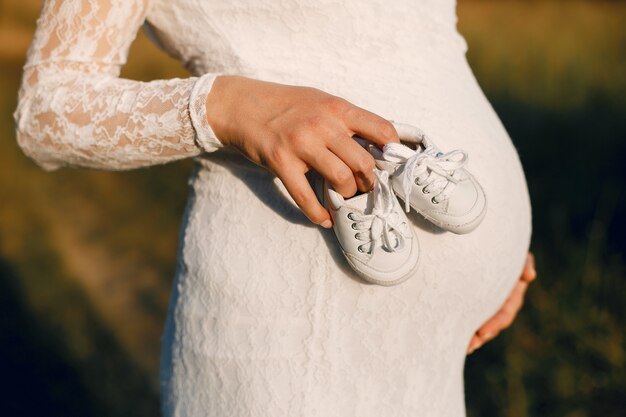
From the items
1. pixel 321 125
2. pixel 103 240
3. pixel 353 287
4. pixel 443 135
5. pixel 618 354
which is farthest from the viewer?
pixel 103 240

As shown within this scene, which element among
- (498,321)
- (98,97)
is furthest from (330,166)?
(498,321)

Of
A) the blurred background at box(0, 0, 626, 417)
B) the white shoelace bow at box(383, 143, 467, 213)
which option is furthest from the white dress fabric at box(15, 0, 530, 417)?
the blurred background at box(0, 0, 626, 417)

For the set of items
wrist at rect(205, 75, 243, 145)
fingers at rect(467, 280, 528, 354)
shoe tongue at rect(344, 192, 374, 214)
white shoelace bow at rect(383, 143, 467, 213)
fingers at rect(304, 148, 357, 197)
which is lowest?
fingers at rect(467, 280, 528, 354)

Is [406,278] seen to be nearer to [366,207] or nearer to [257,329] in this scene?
[366,207]

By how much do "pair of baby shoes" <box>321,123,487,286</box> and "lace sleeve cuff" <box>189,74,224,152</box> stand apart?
182mm

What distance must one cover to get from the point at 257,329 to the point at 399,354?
23 cm

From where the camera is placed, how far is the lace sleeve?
115 cm

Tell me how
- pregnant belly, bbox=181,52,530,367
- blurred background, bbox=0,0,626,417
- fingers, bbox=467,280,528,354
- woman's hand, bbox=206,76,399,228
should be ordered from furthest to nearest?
blurred background, bbox=0,0,626,417 < fingers, bbox=467,280,528,354 < pregnant belly, bbox=181,52,530,367 < woman's hand, bbox=206,76,399,228

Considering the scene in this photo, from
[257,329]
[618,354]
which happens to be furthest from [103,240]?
[257,329]

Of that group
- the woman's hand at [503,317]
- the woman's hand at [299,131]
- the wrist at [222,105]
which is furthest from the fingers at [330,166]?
the woman's hand at [503,317]

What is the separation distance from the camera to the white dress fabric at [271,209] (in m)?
1.17

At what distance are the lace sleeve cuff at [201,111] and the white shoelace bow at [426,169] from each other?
10.0 inches

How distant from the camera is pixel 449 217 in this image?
1.19 meters

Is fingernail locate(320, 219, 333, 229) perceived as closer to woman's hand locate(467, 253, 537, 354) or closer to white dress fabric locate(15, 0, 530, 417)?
white dress fabric locate(15, 0, 530, 417)
